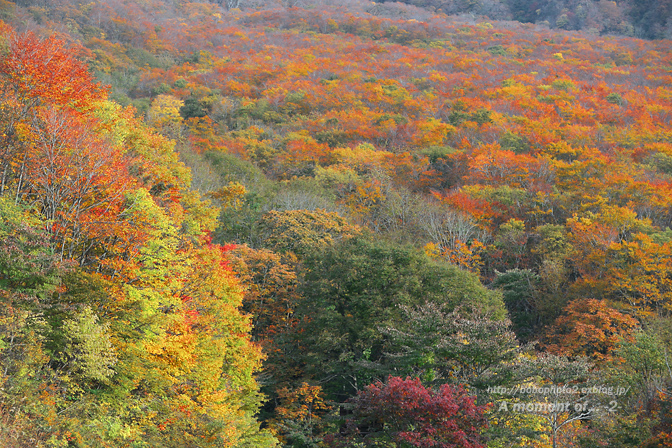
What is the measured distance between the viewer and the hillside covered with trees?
16.2m

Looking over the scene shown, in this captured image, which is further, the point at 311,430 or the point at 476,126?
the point at 476,126

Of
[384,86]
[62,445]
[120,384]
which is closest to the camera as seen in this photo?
[62,445]

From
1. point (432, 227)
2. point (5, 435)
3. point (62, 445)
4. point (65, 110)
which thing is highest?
point (65, 110)

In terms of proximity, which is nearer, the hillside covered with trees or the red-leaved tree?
the red-leaved tree

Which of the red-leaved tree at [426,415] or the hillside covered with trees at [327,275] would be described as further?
the hillside covered with trees at [327,275]

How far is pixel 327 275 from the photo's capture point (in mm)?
27406

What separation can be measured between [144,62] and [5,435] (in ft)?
272

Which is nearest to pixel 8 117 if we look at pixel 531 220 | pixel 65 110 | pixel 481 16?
pixel 65 110

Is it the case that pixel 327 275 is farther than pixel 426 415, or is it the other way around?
pixel 327 275

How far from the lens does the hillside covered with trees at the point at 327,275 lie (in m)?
16.2

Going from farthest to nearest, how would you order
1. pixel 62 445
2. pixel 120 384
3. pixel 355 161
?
pixel 355 161, pixel 120 384, pixel 62 445

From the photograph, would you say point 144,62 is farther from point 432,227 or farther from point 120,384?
point 120,384

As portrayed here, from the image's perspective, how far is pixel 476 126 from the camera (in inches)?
2394

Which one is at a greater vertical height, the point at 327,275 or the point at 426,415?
the point at 426,415
